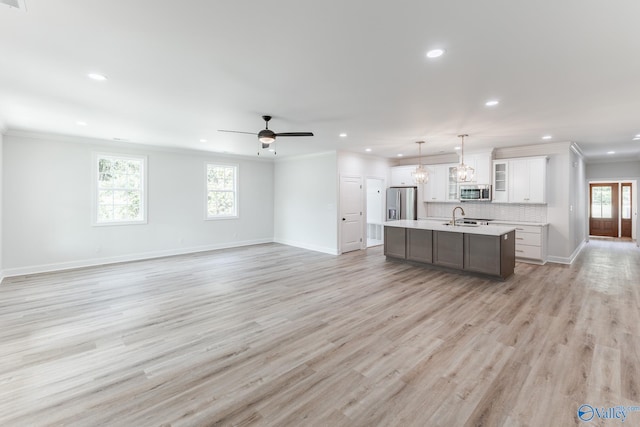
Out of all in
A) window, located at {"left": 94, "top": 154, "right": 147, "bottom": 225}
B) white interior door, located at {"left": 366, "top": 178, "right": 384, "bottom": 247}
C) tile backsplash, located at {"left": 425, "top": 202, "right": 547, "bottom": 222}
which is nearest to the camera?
window, located at {"left": 94, "top": 154, "right": 147, "bottom": 225}

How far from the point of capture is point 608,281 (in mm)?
5102

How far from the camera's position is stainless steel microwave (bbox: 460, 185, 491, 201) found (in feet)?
22.8

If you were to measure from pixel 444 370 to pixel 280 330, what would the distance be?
1.70 m

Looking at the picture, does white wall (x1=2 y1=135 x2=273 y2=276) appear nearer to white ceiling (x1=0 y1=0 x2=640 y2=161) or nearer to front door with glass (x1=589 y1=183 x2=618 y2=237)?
white ceiling (x1=0 y1=0 x2=640 y2=161)

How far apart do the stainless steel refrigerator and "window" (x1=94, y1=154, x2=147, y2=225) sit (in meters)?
→ 6.67

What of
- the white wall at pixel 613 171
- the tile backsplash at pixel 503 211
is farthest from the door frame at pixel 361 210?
the white wall at pixel 613 171

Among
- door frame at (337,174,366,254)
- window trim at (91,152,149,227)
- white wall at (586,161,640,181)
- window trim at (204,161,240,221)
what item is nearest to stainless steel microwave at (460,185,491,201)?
door frame at (337,174,366,254)

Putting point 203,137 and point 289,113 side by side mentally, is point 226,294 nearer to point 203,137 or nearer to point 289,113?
point 289,113

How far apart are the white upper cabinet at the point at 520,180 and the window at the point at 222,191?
7.02m

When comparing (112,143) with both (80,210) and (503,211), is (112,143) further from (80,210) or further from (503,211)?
(503,211)

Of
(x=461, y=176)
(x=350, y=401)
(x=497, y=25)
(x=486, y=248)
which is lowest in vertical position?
(x=350, y=401)

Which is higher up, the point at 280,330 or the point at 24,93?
the point at 24,93

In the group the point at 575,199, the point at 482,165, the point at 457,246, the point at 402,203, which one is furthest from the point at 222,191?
the point at 575,199

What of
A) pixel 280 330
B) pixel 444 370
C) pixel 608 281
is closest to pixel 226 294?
pixel 280 330
